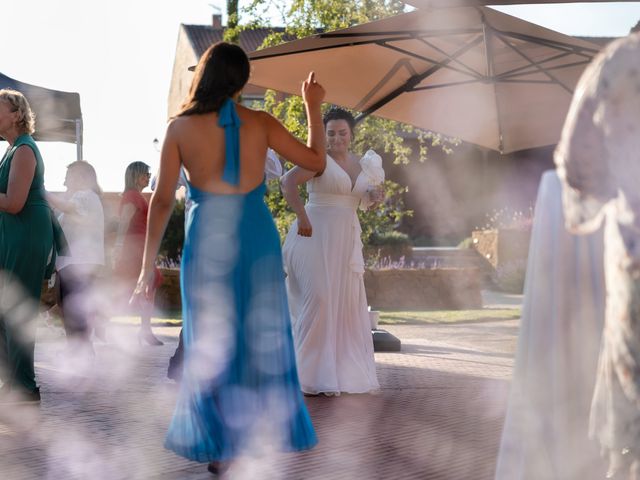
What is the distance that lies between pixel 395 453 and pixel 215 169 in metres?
1.93

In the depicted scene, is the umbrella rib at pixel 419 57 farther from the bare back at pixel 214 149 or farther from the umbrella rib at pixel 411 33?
the bare back at pixel 214 149

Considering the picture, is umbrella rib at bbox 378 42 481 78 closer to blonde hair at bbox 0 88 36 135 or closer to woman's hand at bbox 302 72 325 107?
blonde hair at bbox 0 88 36 135

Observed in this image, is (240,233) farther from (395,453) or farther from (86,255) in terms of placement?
(86,255)

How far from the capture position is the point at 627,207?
2.78 metres

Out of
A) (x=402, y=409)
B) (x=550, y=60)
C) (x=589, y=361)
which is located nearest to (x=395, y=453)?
(x=402, y=409)

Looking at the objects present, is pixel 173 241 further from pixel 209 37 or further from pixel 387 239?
pixel 209 37

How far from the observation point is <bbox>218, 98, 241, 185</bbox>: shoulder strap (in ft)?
14.4

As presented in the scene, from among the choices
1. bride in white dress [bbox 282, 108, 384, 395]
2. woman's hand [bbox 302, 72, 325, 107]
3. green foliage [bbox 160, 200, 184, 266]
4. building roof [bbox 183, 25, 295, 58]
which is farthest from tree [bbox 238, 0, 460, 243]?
building roof [bbox 183, 25, 295, 58]

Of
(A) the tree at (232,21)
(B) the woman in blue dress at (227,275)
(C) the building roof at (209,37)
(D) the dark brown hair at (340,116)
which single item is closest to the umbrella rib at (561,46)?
(D) the dark brown hair at (340,116)

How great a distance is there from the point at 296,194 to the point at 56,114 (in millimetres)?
8266

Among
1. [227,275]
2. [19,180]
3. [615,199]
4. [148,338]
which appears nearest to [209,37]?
[148,338]

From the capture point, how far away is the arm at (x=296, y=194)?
23.3 feet

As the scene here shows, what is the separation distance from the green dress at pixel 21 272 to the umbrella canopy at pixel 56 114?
8.00 meters

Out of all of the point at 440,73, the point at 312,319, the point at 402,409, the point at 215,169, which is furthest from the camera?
the point at 440,73
